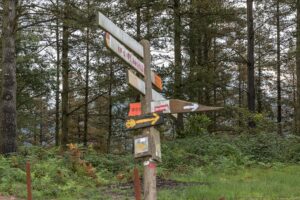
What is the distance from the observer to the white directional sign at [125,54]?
198 inches

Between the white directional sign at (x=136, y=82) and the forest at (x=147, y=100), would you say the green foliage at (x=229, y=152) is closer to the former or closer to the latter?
the forest at (x=147, y=100)

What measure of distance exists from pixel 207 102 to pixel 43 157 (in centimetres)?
1662

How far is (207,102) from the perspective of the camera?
94.1 ft

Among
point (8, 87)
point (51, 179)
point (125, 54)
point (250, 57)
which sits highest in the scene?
point (250, 57)

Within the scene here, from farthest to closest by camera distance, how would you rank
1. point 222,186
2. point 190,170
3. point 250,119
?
point 250,119
point 190,170
point 222,186

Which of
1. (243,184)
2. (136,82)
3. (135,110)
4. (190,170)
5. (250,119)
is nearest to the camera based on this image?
(136,82)

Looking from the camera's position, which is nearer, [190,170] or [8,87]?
[190,170]

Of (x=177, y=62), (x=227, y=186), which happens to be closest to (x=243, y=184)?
(x=227, y=186)

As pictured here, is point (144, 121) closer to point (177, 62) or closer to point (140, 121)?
point (140, 121)

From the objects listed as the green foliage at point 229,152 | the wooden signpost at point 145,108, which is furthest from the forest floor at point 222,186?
the wooden signpost at point 145,108

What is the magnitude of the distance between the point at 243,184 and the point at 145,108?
17.4ft

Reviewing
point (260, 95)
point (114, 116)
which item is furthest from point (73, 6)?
point (260, 95)

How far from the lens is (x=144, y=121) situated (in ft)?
17.2

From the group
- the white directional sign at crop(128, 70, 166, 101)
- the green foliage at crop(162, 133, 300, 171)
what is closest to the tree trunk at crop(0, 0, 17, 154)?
the green foliage at crop(162, 133, 300, 171)
